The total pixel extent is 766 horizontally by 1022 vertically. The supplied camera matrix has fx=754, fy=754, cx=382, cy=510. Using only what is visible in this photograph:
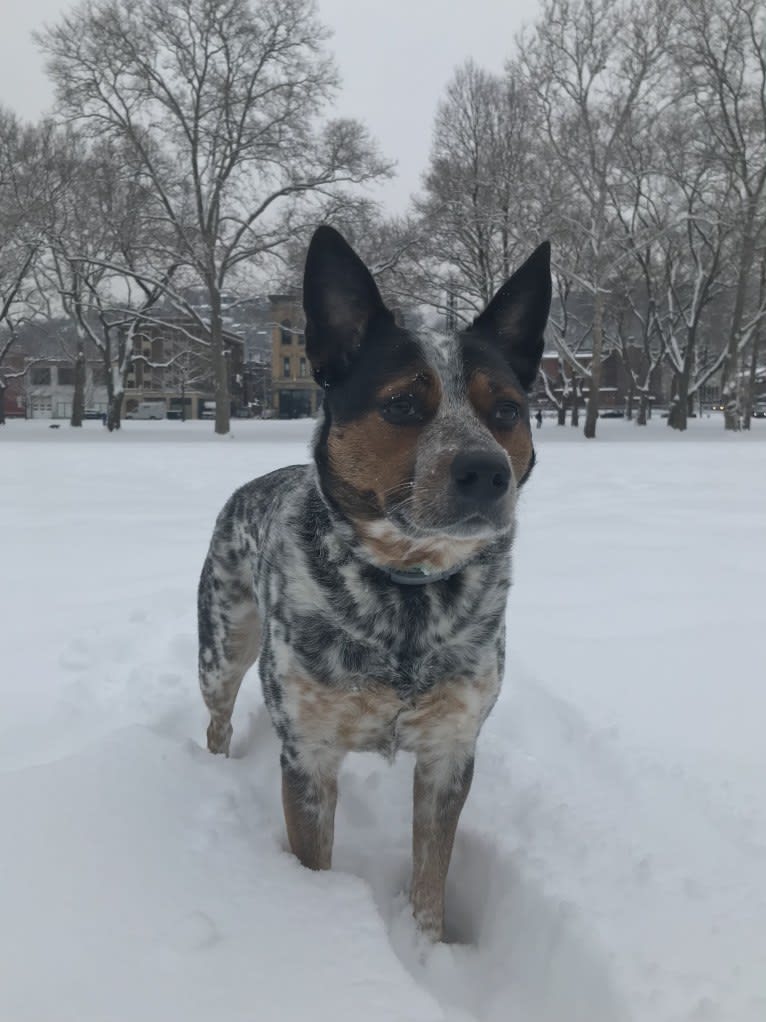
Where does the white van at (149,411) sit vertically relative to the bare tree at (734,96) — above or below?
below

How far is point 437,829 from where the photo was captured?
104 inches

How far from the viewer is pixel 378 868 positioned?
2959 millimetres

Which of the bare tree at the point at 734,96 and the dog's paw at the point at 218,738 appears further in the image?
the bare tree at the point at 734,96

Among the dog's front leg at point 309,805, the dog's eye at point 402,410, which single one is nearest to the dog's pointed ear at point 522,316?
the dog's eye at point 402,410

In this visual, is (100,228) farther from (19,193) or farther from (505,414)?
(505,414)

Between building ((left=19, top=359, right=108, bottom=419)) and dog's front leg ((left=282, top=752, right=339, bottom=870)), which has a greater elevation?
building ((left=19, top=359, right=108, bottom=419))

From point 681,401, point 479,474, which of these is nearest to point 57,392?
point 681,401

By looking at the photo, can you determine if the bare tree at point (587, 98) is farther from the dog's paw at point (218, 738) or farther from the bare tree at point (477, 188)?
the dog's paw at point (218, 738)

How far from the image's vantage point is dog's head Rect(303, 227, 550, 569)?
7.49 ft

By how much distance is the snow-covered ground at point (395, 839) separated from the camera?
6.48ft

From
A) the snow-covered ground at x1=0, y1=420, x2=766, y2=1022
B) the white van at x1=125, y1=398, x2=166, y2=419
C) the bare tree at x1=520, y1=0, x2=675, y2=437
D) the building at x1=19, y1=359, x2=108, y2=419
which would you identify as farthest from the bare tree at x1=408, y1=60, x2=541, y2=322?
the building at x1=19, y1=359, x2=108, y2=419

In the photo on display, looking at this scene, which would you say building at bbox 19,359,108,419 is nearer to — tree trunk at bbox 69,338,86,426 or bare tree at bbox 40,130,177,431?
tree trunk at bbox 69,338,86,426

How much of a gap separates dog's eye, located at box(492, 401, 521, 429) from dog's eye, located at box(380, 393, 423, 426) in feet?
0.92

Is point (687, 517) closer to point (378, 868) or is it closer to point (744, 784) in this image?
point (744, 784)
